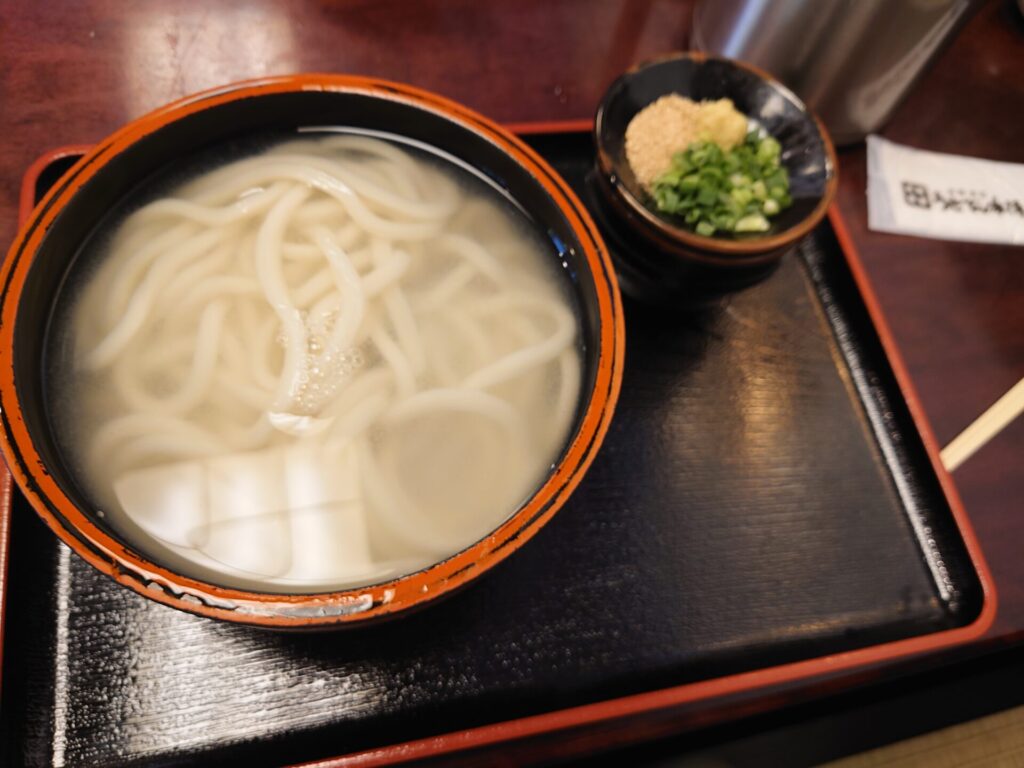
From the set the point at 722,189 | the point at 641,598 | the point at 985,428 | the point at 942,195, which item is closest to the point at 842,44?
the point at 942,195

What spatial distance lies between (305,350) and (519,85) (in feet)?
3.18

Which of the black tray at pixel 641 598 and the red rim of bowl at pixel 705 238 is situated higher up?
the red rim of bowl at pixel 705 238

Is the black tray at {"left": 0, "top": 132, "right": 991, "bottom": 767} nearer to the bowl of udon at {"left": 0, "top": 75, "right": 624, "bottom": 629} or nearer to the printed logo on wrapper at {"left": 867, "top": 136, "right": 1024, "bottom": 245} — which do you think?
the bowl of udon at {"left": 0, "top": 75, "right": 624, "bottom": 629}

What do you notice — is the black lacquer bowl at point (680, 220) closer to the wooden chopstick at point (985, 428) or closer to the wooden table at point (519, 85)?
the wooden table at point (519, 85)

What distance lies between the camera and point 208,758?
1015mm

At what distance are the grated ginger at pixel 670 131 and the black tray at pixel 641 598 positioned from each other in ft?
0.57

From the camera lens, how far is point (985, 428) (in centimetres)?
157

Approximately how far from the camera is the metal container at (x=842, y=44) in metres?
1.62

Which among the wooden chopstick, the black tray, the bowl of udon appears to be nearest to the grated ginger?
the black tray

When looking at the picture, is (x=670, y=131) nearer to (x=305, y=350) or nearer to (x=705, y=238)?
(x=705, y=238)

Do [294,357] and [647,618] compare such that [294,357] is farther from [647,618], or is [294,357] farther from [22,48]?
[22,48]

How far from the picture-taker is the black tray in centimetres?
104

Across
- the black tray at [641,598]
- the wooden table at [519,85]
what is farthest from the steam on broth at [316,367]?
the wooden table at [519,85]

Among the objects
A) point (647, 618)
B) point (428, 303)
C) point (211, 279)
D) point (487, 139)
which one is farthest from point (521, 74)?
point (647, 618)
